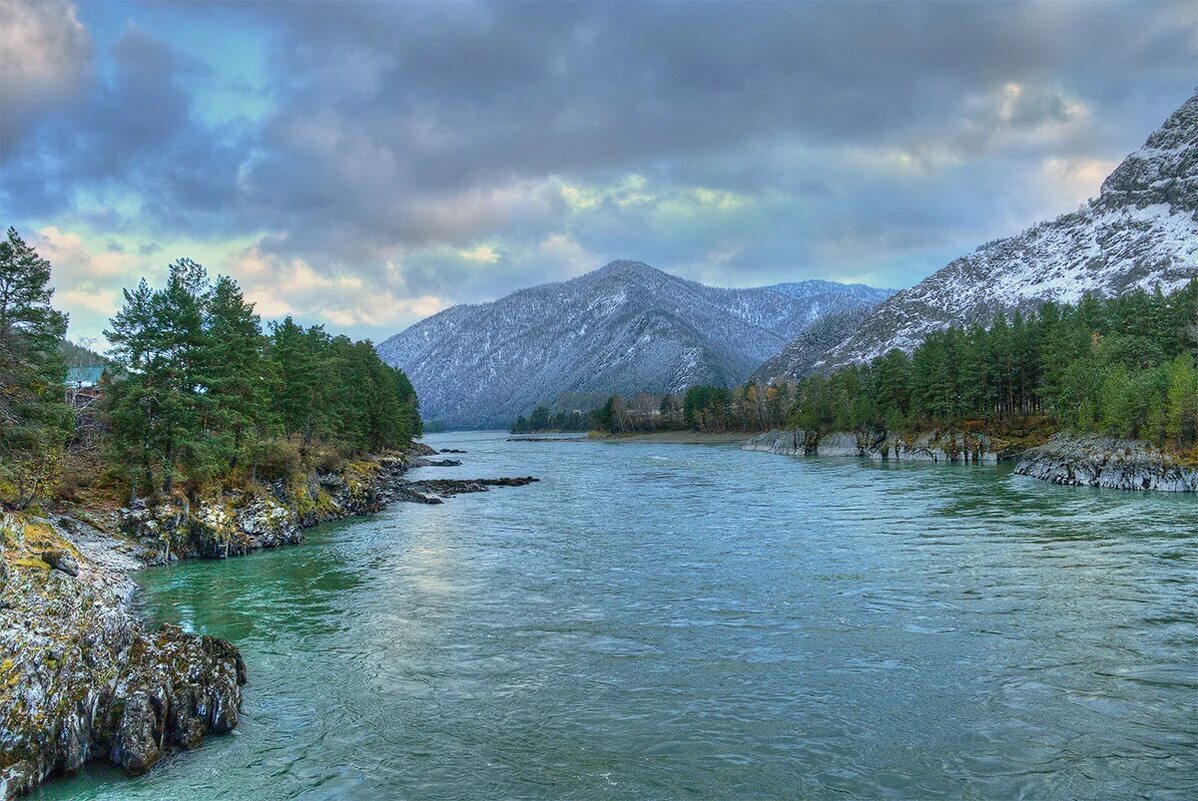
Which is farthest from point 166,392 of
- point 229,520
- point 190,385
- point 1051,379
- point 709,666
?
point 1051,379

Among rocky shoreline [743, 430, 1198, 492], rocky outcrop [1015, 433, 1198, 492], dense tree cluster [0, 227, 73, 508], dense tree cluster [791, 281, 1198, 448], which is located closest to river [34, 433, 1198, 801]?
dense tree cluster [0, 227, 73, 508]

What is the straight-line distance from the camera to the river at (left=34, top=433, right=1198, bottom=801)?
47.2ft

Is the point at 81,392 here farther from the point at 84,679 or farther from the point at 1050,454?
the point at 1050,454

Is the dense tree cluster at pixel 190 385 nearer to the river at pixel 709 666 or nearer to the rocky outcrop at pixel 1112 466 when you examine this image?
the river at pixel 709 666

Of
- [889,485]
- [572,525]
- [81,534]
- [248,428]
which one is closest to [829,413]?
[889,485]

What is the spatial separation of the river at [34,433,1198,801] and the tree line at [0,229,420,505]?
8826mm

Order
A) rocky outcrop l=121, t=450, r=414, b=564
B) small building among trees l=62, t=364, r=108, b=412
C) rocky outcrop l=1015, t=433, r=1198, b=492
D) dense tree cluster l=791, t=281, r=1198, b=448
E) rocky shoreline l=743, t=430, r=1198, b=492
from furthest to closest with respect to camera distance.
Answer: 1. dense tree cluster l=791, t=281, r=1198, b=448
2. rocky shoreline l=743, t=430, r=1198, b=492
3. rocky outcrop l=1015, t=433, r=1198, b=492
4. small building among trees l=62, t=364, r=108, b=412
5. rocky outcrop l=121, t=450, r=414, b=564

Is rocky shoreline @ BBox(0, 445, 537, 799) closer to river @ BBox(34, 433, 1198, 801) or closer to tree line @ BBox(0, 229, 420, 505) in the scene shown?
river @ BBox(34, 433, 1198, 801)

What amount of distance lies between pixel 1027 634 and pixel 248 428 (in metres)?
51.5

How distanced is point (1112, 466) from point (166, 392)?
83752 mm

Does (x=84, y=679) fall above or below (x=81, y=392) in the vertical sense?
below

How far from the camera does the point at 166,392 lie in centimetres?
4381

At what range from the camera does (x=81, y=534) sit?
3788cm

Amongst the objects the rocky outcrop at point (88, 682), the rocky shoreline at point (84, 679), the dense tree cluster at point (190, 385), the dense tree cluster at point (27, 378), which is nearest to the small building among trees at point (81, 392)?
the dense tree cluster at point (190, 385)
